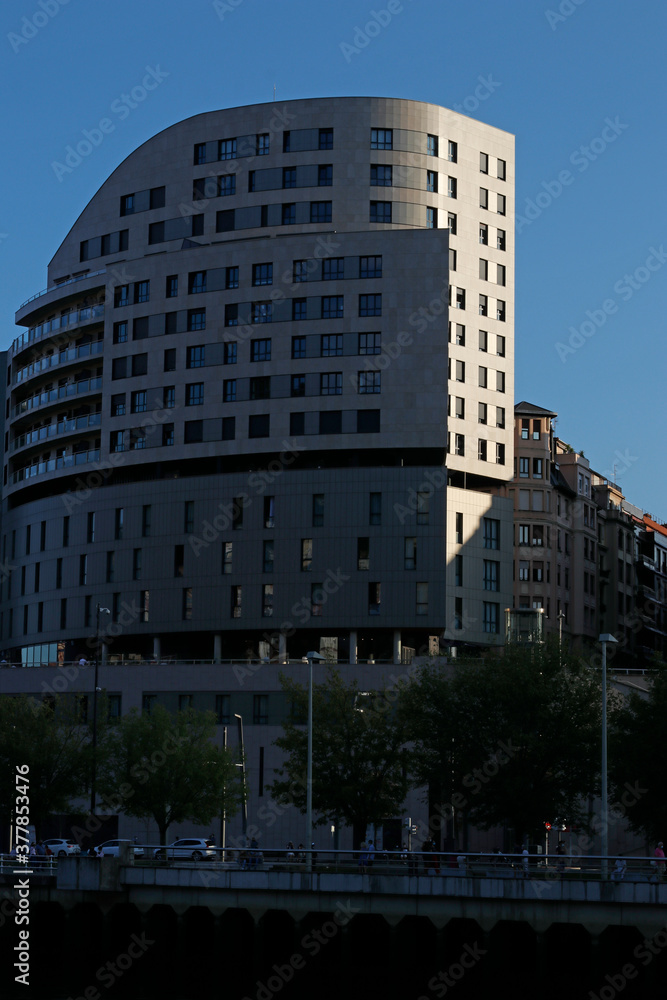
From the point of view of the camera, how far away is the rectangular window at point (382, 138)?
10725 centimetres

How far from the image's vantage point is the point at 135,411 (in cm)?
10956


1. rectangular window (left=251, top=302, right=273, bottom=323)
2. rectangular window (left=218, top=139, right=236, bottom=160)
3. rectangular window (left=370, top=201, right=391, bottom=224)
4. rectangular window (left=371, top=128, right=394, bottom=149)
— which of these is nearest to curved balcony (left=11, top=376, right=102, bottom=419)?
rectangular window (left=251, top=302, right=273, bottom=323)

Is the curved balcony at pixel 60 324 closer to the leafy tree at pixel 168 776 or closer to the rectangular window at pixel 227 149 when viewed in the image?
the rectangular window at pixel 227 149

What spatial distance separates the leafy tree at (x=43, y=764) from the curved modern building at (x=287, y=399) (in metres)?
21.2

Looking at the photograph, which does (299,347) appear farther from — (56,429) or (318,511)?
(56,429)

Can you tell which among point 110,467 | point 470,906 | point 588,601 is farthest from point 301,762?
point 588,601

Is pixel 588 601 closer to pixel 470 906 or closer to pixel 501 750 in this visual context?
pixel 501 750

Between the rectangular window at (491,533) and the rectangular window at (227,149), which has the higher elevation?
the rectangular window at (227,149)

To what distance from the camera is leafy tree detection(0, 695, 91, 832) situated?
79000 mm

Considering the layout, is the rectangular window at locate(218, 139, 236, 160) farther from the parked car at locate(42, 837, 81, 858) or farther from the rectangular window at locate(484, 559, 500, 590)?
the parked car at locate(42, 837, 81, 858)

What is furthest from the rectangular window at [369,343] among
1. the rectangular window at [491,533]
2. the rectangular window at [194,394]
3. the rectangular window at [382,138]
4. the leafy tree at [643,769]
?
the leafy tree at [643,769]

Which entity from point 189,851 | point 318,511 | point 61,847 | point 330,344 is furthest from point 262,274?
point 189,851

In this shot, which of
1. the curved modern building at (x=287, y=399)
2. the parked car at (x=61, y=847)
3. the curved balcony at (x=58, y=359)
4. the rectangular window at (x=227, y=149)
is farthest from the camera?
the curved balcony at (x=58, y=359)

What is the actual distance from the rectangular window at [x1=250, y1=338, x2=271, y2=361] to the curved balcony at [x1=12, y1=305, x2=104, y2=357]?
46.8ft
